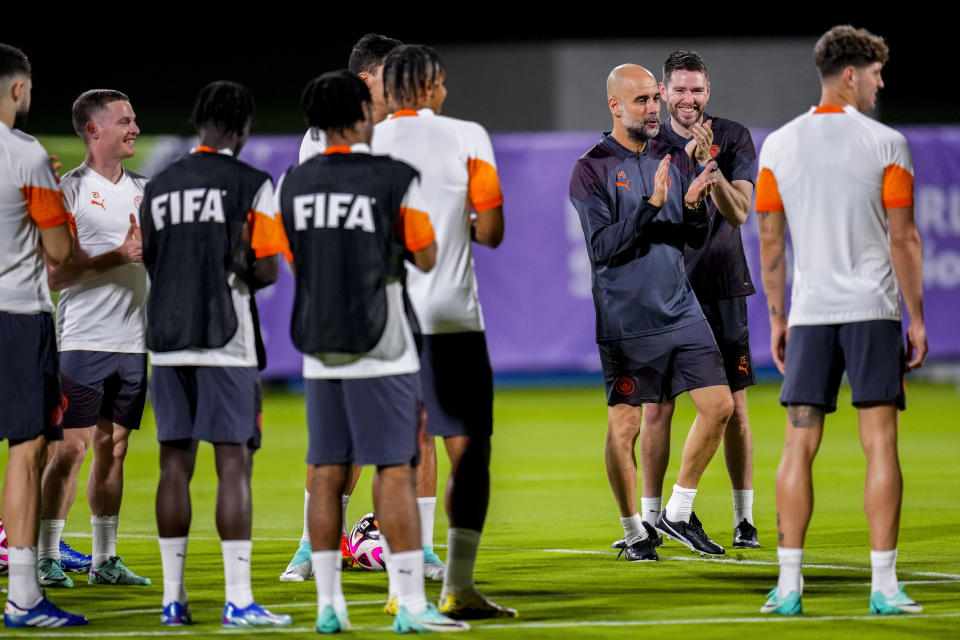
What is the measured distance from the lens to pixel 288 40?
93.1 ft

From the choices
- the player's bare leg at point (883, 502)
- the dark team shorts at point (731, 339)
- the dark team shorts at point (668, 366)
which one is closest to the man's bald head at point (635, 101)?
the dark team shorts at point (668, 366)

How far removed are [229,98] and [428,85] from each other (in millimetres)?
864

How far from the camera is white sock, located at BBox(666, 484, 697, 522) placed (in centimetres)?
852

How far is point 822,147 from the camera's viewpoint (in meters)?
6.30

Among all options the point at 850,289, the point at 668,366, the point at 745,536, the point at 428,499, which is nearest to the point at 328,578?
the point at 428,499

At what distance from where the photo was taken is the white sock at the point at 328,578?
237 inches

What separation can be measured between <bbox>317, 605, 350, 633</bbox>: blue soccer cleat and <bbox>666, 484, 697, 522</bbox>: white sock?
295cm

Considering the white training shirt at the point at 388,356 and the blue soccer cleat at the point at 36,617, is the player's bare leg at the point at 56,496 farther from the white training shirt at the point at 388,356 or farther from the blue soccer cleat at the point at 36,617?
the white training shirt at the point at 388,356

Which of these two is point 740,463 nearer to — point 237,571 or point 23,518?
point 237,571

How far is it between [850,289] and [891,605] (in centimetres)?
135

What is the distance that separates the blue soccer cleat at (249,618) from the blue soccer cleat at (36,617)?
68cm

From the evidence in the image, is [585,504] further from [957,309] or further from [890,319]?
[957,309]

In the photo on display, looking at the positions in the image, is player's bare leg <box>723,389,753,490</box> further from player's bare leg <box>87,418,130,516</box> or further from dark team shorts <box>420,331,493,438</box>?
player's bare leg <box>87,418,130,516</box>

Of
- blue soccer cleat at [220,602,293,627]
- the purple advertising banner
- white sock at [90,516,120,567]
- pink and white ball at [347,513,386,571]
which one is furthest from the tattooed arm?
the purple advertising banner
